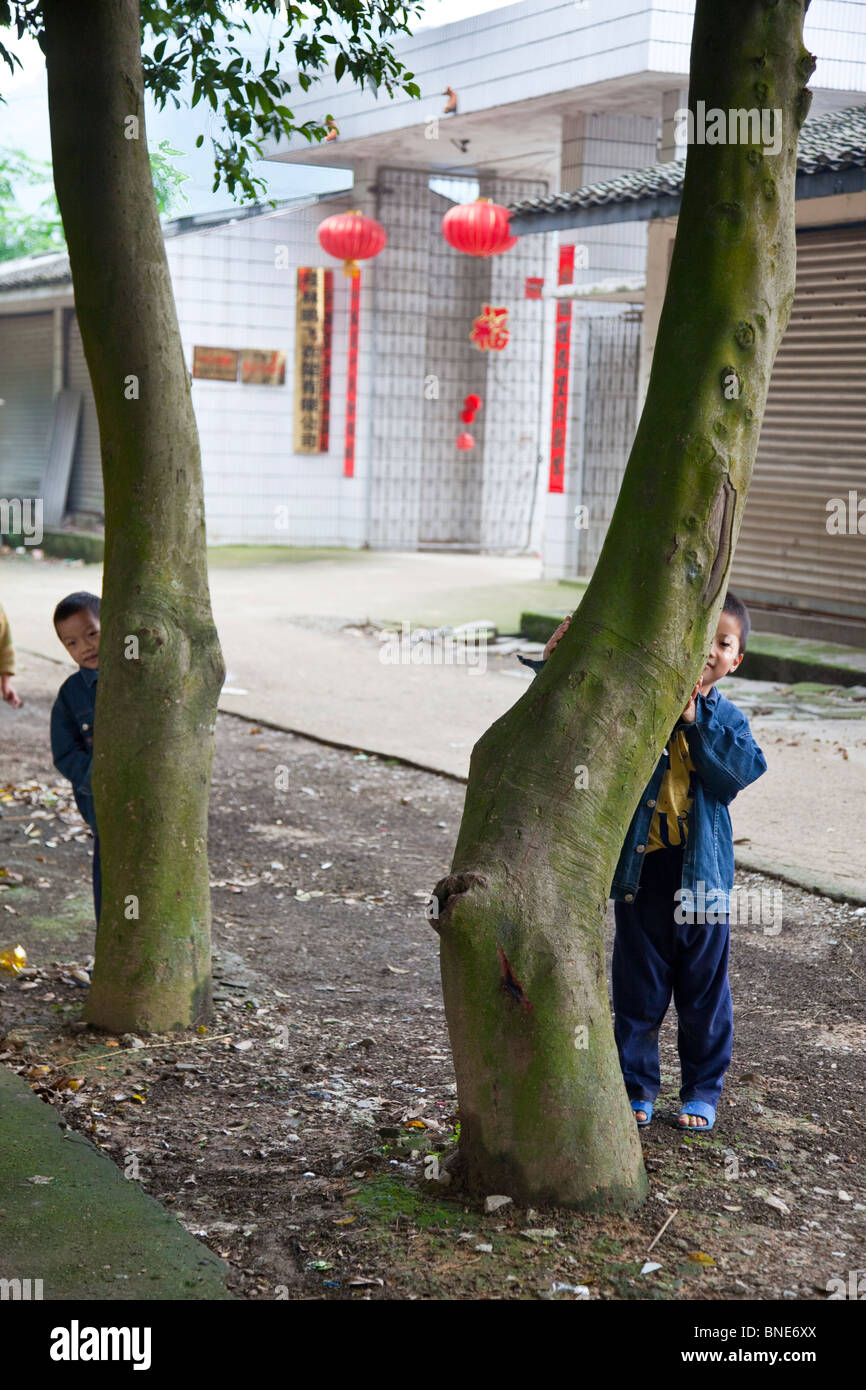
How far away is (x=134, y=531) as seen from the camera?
4277 millimetres

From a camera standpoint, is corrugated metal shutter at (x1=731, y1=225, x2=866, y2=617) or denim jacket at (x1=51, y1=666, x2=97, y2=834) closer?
denim jacket at (x1=51, y1=666, x2=97, y2=834)

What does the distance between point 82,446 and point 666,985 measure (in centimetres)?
2131

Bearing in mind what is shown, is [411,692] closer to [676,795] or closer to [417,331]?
[676,795]

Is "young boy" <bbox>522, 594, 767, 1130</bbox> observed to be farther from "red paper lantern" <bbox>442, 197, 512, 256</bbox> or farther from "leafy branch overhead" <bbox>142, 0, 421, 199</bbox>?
"red paper lantern" <bbox>442, 197, 512, 256</bbox>

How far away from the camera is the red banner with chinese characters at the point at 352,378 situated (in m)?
21.3

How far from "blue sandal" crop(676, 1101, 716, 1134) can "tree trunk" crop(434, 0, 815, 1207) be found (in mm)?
469

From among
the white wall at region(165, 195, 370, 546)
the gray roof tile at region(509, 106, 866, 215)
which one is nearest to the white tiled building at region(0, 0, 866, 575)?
the white wall at region(165, 195, 370, 546)

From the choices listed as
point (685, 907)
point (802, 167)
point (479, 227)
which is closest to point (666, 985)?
point (685, 907)

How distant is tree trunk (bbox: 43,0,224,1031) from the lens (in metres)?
4.20

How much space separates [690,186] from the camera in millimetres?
3105

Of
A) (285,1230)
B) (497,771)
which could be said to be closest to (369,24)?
(497,771)

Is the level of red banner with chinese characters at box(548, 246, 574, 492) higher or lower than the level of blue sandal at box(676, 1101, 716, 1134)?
higher

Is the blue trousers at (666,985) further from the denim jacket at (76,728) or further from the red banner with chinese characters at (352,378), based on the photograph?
the red banner with chinese characters at (352,378)
